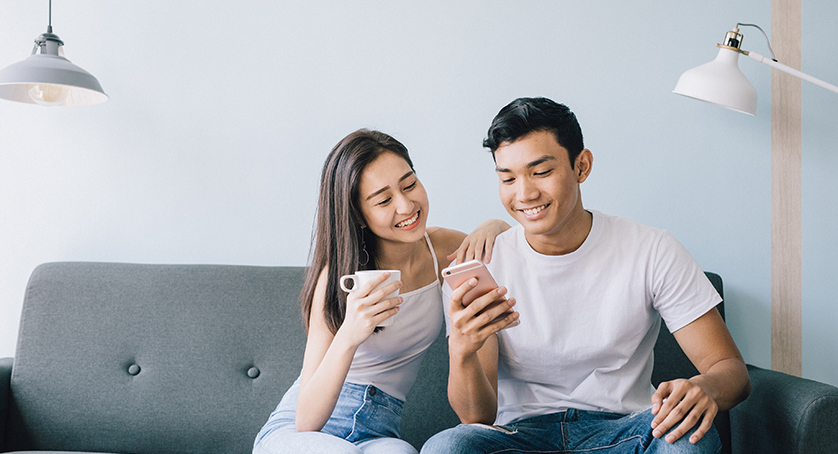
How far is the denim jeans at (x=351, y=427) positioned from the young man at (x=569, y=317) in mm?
175

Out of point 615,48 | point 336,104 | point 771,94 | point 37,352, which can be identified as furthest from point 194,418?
point 771,94

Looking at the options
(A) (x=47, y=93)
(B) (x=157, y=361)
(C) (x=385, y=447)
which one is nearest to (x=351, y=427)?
(C) (x=385, y=447)

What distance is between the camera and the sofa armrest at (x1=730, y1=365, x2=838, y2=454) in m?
1.27

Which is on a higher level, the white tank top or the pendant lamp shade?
the pendant lamp shade

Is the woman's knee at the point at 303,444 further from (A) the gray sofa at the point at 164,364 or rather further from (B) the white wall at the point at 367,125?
(B) the white wall at the point at 367,125

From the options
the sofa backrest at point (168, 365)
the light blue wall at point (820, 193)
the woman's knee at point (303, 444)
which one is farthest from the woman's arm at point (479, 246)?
the light blue wall at point (820, 193)

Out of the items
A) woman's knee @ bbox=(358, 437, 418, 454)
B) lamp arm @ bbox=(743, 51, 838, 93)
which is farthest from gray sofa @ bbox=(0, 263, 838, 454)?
lamp arm @ bbox=(743, 51, 838, 93)

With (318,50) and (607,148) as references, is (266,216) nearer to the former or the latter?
(318,50)

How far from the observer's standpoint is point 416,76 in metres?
2.00

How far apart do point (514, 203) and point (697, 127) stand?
92 cm

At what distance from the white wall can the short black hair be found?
0.62 meters

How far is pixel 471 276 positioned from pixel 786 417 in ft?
2.67

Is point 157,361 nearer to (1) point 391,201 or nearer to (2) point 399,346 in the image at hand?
(2) point 399,346

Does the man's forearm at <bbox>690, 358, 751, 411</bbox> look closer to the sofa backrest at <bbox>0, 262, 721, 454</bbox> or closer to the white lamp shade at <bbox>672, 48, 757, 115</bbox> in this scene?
the sofa backrest at <bbox>0, 262, 721, 454</bbox>
